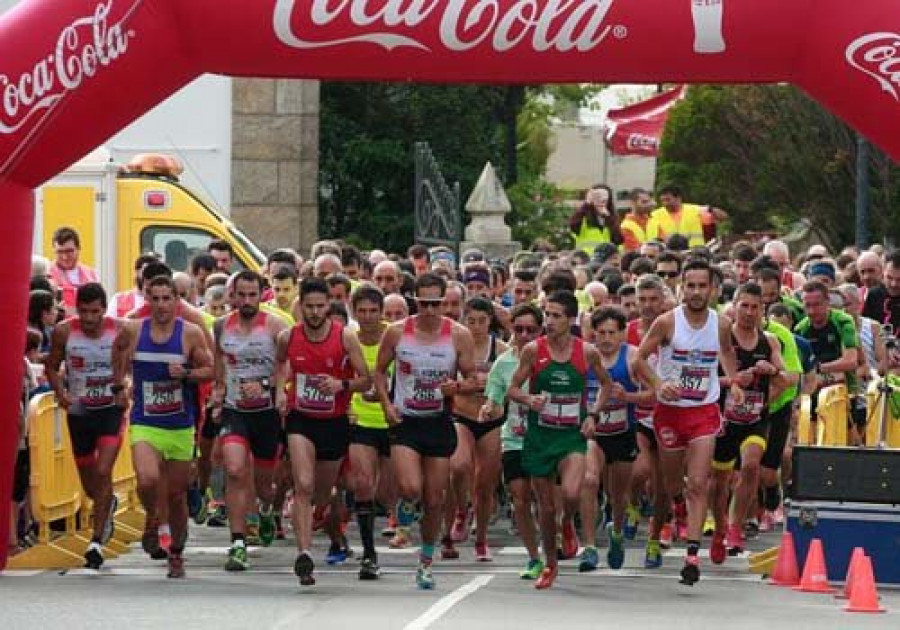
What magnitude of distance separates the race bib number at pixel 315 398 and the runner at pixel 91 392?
145 centimetres

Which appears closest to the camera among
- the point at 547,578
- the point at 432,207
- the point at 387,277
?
the point at 547,578

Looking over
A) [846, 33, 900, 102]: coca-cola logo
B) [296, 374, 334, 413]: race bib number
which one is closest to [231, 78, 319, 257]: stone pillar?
[296, 374, 334, 413]: race bib number

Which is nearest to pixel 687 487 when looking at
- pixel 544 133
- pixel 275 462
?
pixel 275 462

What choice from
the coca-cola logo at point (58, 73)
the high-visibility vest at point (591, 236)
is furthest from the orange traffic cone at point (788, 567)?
the high-visibility vest at point (591, 236)

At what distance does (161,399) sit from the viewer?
735 inches

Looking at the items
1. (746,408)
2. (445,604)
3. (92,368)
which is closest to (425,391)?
(92,368)

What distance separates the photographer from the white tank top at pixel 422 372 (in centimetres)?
1850

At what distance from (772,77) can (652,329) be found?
82.4 inches

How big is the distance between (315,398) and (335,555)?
1.65m

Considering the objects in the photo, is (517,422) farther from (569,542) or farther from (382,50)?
(382,50)

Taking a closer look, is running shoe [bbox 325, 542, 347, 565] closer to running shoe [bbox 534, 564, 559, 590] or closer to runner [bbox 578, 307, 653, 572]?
runner [bbox 578, 307, 653, 572]

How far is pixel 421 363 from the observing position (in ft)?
60.8

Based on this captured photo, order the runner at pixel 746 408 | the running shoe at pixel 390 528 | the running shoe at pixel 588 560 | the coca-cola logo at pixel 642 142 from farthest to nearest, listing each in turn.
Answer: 1. the coca-cola logo at pixel 642 142
2. the running shoe at pixel 390 528
3. the runner at pixel 746 408
4. the running shoe at pixel 588 560

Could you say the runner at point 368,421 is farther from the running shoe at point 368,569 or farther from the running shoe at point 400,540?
the running shoe at point 400,540
